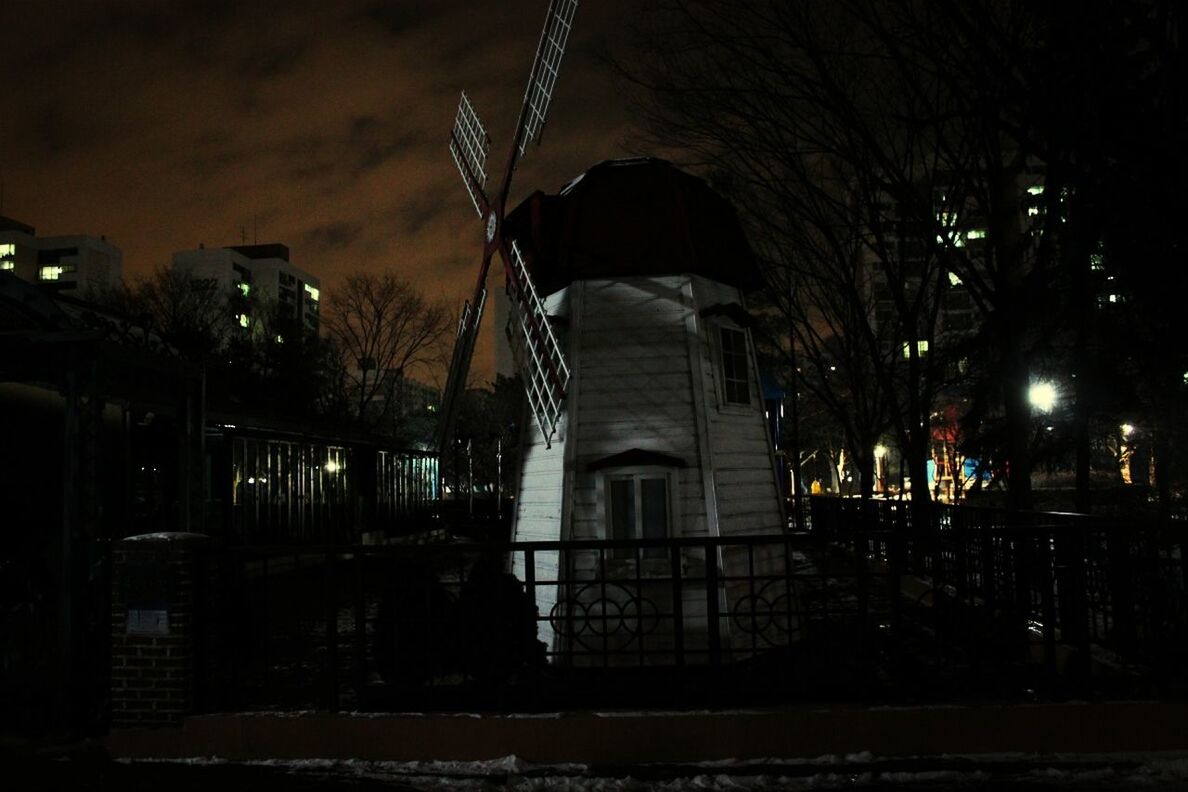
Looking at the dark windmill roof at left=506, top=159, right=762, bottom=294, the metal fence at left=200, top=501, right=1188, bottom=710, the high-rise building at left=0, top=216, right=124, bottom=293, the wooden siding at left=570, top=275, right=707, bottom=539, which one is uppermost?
the high-rise building at left=0, top=216, right=124, bottom=293

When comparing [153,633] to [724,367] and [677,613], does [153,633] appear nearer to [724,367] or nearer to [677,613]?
[677,613]

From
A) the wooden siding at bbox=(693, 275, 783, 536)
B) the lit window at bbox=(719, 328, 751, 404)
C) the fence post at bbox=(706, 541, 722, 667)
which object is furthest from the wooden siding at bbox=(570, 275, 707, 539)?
the fence post at bbox=(706, 541, 722, 667)

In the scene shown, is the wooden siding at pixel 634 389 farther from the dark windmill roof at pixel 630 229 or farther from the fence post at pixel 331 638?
the fence post at pixel 331 638

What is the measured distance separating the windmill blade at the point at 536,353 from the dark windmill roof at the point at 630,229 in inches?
17.0

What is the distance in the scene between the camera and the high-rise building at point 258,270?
9631 centimetres

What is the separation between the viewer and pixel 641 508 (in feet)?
40.5

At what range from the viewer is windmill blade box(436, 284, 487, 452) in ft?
54.1

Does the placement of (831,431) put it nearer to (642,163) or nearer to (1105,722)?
(642,163)

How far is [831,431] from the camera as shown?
55.1 metres

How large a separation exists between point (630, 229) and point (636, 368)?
2198mm

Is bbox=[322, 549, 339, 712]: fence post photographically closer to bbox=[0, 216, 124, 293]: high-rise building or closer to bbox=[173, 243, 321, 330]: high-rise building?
bbox=[173, 243, 321, 330]: high-rise building

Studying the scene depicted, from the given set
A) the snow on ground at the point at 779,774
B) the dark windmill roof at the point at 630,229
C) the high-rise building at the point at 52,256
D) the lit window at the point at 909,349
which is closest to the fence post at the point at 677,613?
the snow on ground at the point at 779,774

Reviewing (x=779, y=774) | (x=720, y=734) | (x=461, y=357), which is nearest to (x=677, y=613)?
(x=720, y=734)

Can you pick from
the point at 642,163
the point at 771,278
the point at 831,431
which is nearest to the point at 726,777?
the point at 642,163
